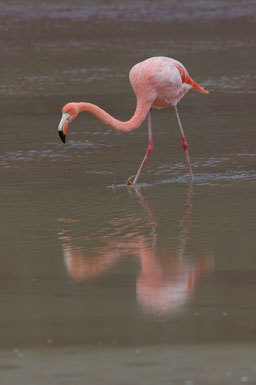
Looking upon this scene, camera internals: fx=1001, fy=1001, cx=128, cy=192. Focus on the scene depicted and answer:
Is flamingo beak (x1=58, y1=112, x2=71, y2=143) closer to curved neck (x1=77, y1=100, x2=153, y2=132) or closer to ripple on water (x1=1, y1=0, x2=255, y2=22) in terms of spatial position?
curved neck (x1=77, y1=100, x2=153, y2=132)

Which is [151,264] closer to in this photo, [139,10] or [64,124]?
[64,124]

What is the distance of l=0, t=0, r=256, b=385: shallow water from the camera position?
5.14 metres

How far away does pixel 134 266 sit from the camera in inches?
265

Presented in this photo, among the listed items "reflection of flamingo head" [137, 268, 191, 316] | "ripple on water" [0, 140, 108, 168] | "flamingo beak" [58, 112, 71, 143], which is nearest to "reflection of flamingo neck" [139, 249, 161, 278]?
"reflection of flamingo head" [137, 268, 191, 316]

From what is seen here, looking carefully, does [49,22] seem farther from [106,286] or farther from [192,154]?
[106,286]

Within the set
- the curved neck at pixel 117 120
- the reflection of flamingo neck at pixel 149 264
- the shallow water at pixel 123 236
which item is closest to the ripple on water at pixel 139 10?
the shallow water at pixel 123 236

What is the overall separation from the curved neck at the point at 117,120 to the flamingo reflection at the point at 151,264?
1.39 m

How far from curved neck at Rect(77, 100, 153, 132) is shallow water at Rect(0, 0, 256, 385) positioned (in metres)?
0.57

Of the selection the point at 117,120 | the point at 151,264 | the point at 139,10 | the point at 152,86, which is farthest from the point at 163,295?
the point at 139,10

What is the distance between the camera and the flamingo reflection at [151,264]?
6.00 meters

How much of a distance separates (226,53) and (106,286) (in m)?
13.6

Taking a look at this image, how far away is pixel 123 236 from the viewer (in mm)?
7582

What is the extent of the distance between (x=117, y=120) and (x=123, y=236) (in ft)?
6.80

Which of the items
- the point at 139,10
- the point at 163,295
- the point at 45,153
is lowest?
the point at 139,10
